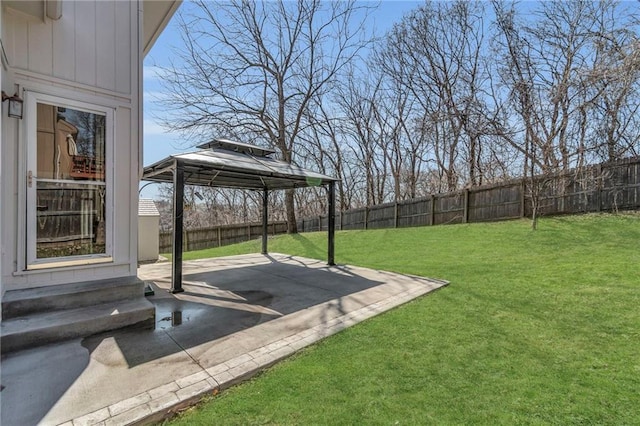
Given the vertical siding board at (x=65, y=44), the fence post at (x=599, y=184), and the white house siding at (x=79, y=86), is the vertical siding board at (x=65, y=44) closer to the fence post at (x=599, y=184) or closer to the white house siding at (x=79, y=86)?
the white house siding at (x=79, y=86)

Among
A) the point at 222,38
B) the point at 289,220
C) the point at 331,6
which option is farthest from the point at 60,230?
the point at 331,6

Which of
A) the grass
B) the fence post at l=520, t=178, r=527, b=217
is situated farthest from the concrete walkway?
the fence post at l=520, t=178, r=527, b=217

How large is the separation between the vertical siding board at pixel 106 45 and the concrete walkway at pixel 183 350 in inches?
114

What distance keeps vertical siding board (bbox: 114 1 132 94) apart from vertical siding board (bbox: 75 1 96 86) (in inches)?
9.0

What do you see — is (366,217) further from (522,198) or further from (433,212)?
(522,198)

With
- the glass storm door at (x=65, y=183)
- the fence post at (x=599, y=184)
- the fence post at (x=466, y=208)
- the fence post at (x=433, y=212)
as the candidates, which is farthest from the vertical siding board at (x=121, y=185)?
the fence post at (x=599, y=184)

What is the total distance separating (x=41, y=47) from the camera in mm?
3230

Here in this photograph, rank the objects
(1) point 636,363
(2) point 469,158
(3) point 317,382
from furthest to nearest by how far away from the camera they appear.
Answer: (2) point 469,158, (1) point 636,363, (3) point 317,382

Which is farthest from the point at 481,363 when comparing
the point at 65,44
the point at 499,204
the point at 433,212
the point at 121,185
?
the point at 433,212

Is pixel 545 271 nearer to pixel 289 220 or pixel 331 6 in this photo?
pixel 289 220

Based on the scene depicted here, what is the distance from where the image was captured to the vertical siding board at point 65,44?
3.32m

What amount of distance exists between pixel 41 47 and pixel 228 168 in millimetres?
2648

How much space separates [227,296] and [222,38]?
12.7m

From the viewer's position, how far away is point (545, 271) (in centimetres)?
542
